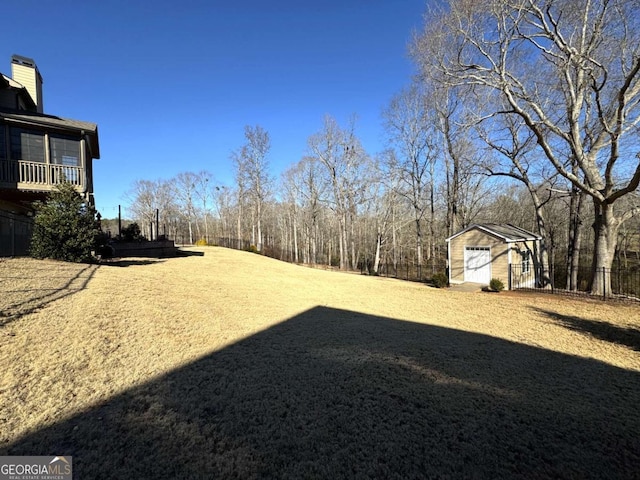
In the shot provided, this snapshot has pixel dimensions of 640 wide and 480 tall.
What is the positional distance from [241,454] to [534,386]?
382cm

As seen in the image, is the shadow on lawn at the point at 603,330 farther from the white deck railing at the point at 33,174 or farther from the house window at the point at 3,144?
the house window at the point at 3,144

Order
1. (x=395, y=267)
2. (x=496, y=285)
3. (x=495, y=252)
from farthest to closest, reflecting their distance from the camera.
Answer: (x=395, y=267) < (x=495, y=252) < (x=496, y=285)

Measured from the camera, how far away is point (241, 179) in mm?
33062

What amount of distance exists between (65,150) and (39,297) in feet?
32.7

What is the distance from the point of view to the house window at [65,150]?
40.1 feet

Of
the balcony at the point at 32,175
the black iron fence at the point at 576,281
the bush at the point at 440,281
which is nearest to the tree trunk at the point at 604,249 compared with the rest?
the black iron fence at the point at 576,281

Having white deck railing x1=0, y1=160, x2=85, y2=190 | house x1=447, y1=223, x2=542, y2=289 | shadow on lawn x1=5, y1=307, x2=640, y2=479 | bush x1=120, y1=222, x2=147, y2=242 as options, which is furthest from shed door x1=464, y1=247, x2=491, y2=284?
white deck railing x1=0, y1=160, x2=85, y2=190

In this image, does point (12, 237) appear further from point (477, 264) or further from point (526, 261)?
point (526, 261)

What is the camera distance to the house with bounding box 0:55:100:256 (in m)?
9.97

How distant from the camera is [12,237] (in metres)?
9.27

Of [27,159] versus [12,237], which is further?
[27,159]

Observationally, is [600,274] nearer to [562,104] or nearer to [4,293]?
[562,104]

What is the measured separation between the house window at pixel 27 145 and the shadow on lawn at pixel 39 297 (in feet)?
25.1

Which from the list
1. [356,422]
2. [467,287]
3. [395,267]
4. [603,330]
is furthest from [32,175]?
[395,267]
